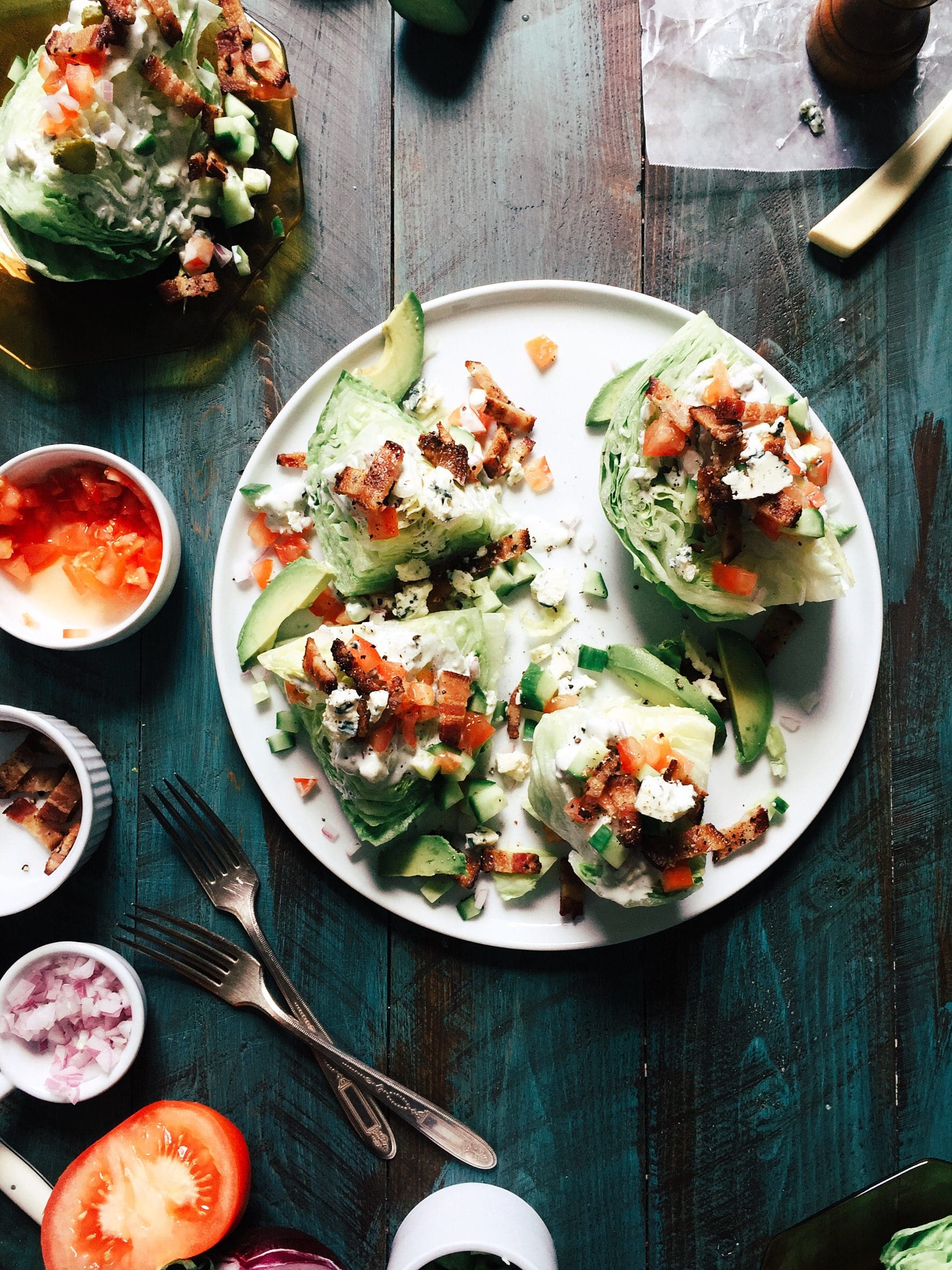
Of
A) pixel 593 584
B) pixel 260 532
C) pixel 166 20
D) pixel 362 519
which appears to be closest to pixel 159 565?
pixel 260 532

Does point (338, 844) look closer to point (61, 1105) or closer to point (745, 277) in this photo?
point (61, 1105)

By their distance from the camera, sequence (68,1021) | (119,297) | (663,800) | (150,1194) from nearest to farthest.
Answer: (663,800) < (150,1194) < (68,1021) < (119,297)

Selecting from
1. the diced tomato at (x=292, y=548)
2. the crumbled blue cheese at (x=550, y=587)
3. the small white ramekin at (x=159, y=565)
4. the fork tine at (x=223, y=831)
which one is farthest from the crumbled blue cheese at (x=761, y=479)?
the fork tine at (x=223, y=831)

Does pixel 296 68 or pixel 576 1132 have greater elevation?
pixel 296 68

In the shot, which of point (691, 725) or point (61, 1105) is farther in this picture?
point (61, 1105)

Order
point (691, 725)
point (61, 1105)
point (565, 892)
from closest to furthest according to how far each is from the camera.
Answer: point (691, 725), point (565, 892), point (61, 1105)

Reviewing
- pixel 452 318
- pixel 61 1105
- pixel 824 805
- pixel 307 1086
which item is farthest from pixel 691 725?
pixel 61 1105

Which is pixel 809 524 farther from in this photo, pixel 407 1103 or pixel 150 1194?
pixel 150 1194
